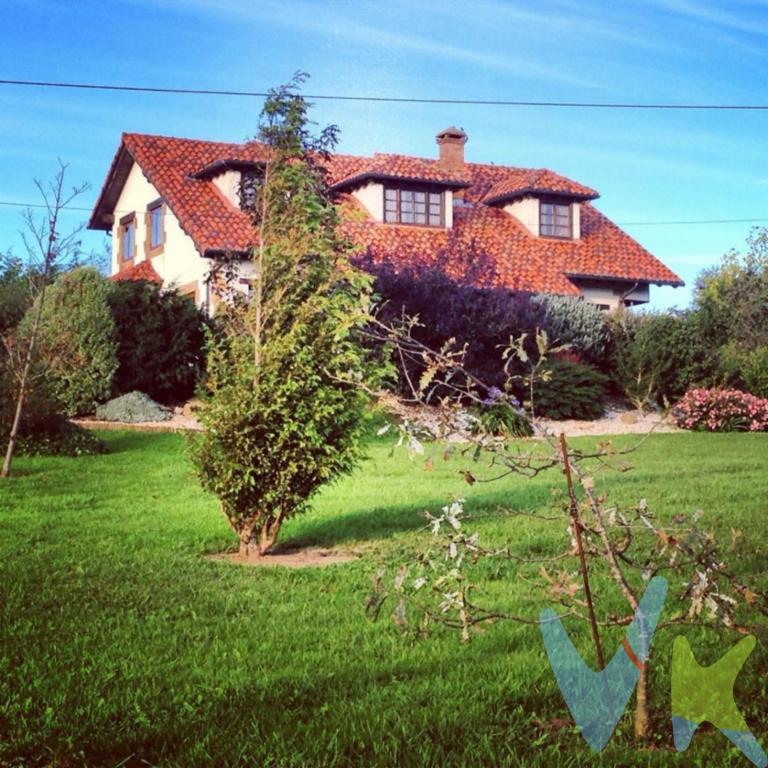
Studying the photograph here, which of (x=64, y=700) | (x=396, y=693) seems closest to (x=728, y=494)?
(x=396, y=693)

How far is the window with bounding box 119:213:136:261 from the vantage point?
3111cm

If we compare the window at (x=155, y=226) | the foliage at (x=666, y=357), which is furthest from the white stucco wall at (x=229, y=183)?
the foliage at (x=666, y=357)

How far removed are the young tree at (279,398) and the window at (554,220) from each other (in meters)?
22.9

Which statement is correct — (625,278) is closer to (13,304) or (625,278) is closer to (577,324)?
(577,324)

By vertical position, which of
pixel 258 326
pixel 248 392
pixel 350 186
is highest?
pixel 350 186

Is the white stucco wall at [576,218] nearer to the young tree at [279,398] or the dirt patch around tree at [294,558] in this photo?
the young tree at [279,398]

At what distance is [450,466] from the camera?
1493cm

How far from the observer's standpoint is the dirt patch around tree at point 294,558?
7.71 meters

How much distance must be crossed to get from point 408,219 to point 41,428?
1523 cm

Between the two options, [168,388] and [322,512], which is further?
[168,388]

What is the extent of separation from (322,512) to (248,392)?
2977 mm

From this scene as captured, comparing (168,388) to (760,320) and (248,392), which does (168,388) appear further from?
(760,320)

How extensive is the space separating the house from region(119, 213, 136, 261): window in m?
0.04

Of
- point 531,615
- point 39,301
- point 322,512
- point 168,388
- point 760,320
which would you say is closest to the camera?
point 531,615
